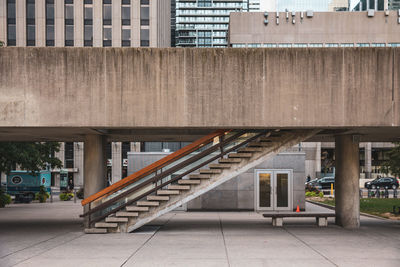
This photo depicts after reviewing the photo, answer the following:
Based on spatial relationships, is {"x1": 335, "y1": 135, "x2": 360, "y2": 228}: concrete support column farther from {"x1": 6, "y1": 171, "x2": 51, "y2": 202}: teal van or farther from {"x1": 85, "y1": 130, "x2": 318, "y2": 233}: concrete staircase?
{"x1": 6, "y1": 171, "x2": 51, "y2": 202}: teal van

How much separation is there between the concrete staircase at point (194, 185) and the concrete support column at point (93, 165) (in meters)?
1.30

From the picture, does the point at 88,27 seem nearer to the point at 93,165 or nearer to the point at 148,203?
the point at 93,165

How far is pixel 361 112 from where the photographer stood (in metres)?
12.8

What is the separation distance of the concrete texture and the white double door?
10.0 metres

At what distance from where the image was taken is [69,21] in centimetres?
6475

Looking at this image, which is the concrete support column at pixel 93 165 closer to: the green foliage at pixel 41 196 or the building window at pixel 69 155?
the green foliage at pixel 41 196

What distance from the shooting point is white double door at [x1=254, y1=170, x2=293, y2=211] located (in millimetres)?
22578

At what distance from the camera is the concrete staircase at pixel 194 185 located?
1398 cm

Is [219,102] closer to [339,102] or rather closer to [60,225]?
[339,102]

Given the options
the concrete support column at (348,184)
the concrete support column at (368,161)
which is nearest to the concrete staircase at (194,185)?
the concrete support column at (348,184)

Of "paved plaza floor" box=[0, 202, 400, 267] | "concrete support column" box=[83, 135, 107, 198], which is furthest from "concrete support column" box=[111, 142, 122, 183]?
"concrete support column" box=[83, 135, 107, 198]

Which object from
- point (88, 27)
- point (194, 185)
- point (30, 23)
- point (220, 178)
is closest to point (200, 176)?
point (194, 185)

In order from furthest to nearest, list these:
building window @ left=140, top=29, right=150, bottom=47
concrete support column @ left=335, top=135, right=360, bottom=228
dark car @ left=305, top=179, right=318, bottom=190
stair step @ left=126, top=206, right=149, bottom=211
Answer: building window @ left=140, top=29, right=150, bottom=47
dark car @ left=305, top=179, right=318, bottom=190
concrete support column @ left=335, top=135, right=360, bottom=228
stair step @ left=126, top=206, right=149, bottom=211

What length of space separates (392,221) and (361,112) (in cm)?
742
